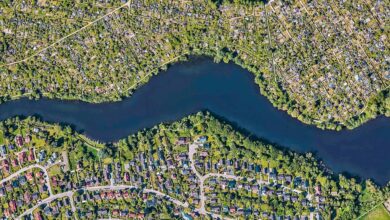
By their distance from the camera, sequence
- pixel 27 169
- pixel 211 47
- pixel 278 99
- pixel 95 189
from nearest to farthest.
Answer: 1. pixel 278 99
2. pixel 211 47
3. pixel 95 189
4. pixel 27 169

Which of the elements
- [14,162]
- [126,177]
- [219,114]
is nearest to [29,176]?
[14,162]

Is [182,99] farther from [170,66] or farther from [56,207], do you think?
[56,207]

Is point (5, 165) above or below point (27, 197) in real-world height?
above

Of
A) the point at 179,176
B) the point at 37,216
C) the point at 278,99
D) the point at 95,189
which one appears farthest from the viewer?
the point at 37,216

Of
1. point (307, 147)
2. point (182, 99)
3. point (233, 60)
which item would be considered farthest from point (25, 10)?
point (307, 147)

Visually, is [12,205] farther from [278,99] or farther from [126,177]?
[278,99]

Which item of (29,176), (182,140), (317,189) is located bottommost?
(317,189)

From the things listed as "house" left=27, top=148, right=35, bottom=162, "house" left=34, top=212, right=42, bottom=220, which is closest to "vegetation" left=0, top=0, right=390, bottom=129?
"house" left=27, top=148, right=35, bottom=162

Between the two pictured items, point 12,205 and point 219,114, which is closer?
point 219,114
